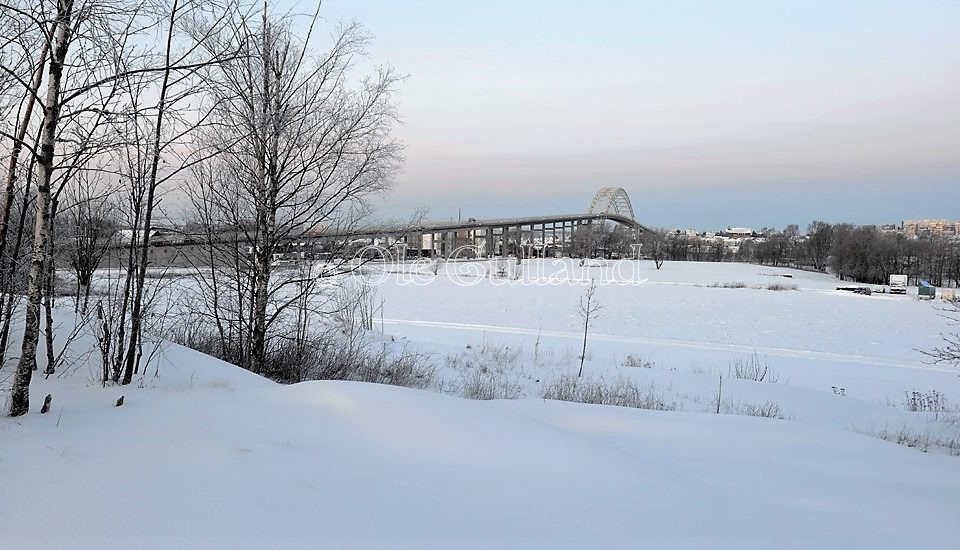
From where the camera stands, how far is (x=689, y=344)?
22.3 metres

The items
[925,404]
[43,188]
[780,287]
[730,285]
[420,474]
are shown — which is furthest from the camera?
[730,285]

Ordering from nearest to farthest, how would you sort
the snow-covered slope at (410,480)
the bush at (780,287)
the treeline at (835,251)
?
1. the snow-covered slope at (410,480)
2. the bush at (780,287)
3. the treeline at (835,251)

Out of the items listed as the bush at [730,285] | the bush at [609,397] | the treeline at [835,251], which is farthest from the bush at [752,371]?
the treeline at [835,251]

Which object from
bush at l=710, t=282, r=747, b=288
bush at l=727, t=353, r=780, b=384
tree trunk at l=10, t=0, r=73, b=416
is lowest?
bush at l=727, t=353, r=780, b=384

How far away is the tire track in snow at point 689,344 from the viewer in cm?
1969

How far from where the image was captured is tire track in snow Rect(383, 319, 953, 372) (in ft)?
64.6

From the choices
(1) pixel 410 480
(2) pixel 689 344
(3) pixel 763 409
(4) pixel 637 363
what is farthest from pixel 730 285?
(1) pixel 410 480

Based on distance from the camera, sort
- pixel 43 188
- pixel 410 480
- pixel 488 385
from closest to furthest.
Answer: pixel 410 480 < pixel 43 188 < pixel 488 385

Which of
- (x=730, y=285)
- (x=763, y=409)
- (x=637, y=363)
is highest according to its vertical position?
(x=763, y=409)

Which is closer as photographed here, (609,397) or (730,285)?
(609,397)

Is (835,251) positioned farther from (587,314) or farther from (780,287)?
(587,314)

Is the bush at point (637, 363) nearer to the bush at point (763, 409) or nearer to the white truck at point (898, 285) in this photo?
the bush at point (763, 409)

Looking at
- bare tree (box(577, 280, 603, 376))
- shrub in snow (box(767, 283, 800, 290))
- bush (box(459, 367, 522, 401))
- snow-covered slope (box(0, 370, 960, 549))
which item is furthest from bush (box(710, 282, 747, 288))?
snow-covered slope (box(0, 370, 960, 549))

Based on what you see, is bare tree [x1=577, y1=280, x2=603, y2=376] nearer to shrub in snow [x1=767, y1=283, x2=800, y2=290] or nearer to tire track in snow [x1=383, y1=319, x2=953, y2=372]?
tire track in snow [x1=383, y1=319, x2=953, y2=372]
